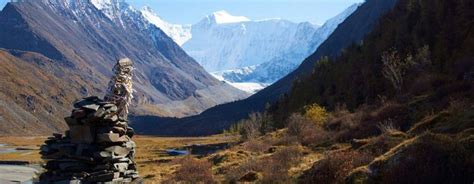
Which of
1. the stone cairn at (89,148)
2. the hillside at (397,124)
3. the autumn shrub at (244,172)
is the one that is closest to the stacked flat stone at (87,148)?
the stone cairn at (89,148)

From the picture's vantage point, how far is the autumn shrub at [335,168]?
25.3 m

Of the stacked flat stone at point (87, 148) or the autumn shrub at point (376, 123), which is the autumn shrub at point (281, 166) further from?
the stacked flat stone at point (87, 148)

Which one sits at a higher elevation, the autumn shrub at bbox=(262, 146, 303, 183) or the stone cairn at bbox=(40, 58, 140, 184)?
the stone cairn at bbox=(40, 58, 140, 184)

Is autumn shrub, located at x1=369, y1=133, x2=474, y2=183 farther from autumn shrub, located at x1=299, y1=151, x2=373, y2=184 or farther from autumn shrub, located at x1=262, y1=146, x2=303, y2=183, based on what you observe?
autumn shrub, located at x1=262, y1=146, x2=303, y2=183

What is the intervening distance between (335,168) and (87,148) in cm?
1259

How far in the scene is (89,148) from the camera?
29047mm

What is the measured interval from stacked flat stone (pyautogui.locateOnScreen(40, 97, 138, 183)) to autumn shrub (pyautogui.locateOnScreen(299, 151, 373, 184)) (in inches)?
393

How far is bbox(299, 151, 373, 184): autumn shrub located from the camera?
82.9ft

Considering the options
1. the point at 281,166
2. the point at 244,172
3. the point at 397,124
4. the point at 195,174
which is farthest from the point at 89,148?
the point at 397,124

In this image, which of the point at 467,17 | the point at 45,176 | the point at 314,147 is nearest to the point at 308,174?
the point at 45,176

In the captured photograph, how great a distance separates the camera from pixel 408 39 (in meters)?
117

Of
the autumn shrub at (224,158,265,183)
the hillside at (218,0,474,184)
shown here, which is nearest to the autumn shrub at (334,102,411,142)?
the hillside at (218,0,474,184)

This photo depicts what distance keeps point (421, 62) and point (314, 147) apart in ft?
158

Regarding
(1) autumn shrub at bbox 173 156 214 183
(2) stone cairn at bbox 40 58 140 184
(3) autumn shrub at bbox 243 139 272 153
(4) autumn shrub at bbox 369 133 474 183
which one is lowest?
(4) autumn shrub at bbox 369 133 474 183
